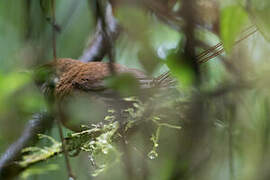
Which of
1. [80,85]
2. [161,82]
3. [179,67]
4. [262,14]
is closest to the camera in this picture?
[262,14]

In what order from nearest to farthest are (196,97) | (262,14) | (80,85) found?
(262,14)
(196,97)
(80,85)

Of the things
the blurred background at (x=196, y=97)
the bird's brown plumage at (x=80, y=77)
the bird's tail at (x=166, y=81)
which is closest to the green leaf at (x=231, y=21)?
the blurred background at (x=196, y=97)

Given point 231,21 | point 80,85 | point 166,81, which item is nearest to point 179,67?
point 231,21

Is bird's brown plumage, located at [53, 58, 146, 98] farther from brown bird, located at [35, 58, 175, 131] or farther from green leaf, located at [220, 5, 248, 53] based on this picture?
green leaf, located at [220, 5, 248, 53]

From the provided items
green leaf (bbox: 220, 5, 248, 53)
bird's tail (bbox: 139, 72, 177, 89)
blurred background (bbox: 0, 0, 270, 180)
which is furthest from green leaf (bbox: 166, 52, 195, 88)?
bird's tail (bbox: 139, 72, 177, 89)

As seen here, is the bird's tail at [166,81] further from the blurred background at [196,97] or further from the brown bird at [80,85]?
the brown bird at [80,85]

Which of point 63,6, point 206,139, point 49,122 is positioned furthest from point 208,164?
point 63,6

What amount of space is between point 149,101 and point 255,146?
298mm

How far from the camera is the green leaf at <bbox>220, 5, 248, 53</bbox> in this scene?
0.64 metres

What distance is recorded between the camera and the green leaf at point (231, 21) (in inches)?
25.4

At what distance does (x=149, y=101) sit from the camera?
1.05 m

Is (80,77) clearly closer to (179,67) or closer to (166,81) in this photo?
(166,81)

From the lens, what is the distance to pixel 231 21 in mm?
655

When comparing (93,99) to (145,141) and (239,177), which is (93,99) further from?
(239,177)
